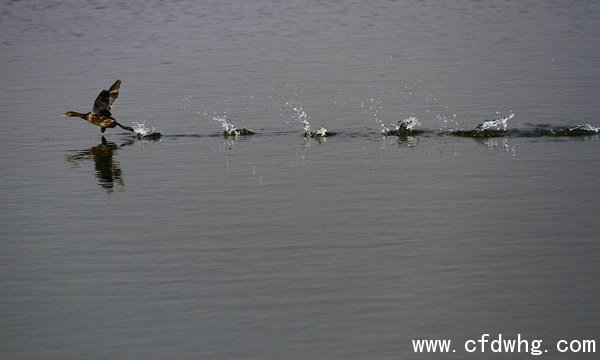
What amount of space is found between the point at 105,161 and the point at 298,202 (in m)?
5.33

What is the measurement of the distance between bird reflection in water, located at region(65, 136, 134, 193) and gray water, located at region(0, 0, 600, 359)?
90 mm

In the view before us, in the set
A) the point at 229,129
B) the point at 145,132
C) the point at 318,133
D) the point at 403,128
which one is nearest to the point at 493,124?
the point at 403,128

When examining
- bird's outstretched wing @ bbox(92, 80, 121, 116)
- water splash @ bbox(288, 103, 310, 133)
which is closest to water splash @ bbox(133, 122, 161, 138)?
bird's outstretched wing @ bbox(92, 80, 121, 116)

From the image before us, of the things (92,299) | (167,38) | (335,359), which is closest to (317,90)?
(167,38)

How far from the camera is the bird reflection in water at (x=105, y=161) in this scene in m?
21.0

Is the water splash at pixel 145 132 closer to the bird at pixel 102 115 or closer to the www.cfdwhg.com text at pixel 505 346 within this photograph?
the bird at pixel 102 115

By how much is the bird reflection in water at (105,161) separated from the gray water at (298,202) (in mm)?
90

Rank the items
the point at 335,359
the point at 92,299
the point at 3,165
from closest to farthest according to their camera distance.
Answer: the point at 335,359
the point at 92,299
the point at 3,165

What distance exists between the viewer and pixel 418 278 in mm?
15023

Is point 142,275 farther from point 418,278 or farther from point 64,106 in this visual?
point 64,106

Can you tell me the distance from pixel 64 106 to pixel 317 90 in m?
5.72

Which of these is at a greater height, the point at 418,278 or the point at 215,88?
the point at 215,88

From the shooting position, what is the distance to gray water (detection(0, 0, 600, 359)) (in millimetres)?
13836

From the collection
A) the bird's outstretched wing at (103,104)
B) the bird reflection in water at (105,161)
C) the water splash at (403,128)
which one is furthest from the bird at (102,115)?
the water splash at (403,128)
